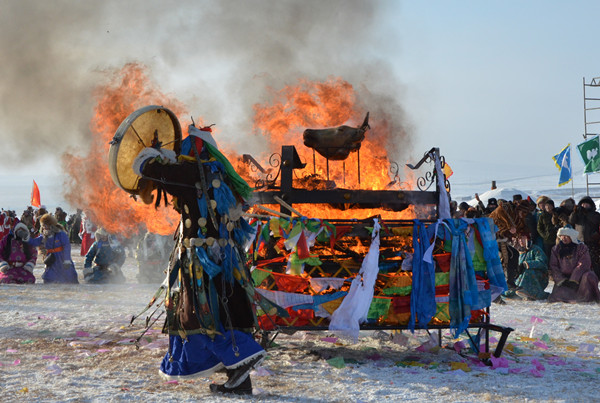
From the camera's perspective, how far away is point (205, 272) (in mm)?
5285

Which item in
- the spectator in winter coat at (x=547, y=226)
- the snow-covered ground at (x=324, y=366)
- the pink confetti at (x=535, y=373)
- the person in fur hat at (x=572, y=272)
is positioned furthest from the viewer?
the spectator in winter coat at (x=547, y=226)

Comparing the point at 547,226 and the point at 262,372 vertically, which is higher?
the point at 547,226

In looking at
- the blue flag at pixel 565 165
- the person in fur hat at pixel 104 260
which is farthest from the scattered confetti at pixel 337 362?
the blue flag at pixel 565 165

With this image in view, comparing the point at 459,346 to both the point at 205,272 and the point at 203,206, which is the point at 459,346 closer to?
the point at 205,272

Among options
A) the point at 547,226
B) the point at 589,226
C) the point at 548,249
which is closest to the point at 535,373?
the point at 547,226

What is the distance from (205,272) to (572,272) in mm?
7624

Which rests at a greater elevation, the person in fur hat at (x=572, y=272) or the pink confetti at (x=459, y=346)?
the person in fur hat at (x=572, y=272)

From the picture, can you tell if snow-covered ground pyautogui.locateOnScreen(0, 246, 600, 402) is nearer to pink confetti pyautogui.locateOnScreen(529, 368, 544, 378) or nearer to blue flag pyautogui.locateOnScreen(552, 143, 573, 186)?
pink confetti pyautogui.locateOnScreen(529, 368, 544, 378)

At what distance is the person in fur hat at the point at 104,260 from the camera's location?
13883mm

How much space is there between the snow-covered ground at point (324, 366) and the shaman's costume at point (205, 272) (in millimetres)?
280

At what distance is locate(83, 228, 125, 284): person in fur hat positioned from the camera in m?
13.9

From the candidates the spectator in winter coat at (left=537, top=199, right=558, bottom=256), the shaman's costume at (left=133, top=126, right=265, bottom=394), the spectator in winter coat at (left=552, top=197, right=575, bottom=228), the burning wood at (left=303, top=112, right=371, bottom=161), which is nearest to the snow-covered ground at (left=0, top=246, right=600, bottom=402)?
the shaman's costume at (left=133, top=126, right=265, bottom=394)

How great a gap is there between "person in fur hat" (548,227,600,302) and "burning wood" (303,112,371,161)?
5.38 m

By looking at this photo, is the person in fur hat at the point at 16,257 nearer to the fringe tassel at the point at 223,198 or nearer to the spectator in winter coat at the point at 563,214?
the fringe tassel at the point at 223,198
